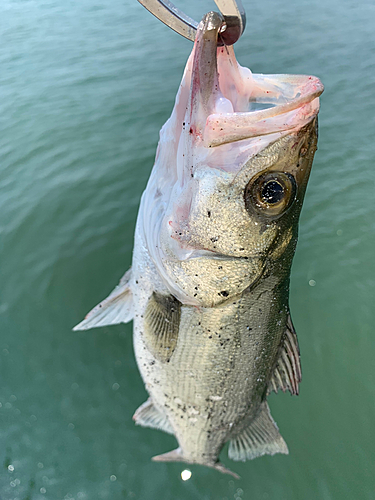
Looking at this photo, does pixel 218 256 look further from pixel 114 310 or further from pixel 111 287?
pixel 111 287

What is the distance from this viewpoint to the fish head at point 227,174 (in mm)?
1403

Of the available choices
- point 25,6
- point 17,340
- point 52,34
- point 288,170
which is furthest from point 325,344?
point 25,6

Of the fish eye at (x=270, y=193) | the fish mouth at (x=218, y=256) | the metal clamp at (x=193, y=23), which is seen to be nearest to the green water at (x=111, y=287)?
the fish mouth at (x=218, y=256)

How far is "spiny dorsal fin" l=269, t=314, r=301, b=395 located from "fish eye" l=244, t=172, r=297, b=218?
92cm

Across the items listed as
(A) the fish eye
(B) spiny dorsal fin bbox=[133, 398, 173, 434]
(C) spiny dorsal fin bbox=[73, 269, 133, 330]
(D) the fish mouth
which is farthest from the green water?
(A) the fish eye

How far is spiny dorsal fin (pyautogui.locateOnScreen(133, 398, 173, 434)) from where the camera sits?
260 cm

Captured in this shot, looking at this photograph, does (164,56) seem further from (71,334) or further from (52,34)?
(71,334)

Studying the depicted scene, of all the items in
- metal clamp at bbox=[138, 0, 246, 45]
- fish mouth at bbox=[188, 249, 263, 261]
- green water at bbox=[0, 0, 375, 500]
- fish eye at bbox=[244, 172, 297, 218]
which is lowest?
green water at bbox=[0, 0, 375, 500]

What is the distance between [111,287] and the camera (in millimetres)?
3982

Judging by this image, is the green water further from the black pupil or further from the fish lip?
the black pupil

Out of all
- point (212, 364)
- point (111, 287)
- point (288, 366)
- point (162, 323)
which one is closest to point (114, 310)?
point (162, 323)

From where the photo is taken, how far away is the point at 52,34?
9.61m

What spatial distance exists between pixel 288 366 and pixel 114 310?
50.2 inches

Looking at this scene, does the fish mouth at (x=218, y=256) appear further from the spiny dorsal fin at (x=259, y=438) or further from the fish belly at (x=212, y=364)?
the spiny dorsal fin at (x=259, y=438)
